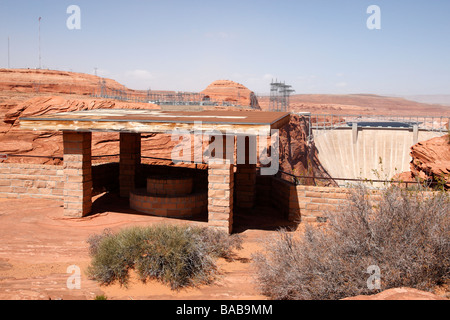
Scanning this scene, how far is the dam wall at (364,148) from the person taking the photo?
1496 inches

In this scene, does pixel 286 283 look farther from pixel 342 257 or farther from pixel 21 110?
pixel 21 110

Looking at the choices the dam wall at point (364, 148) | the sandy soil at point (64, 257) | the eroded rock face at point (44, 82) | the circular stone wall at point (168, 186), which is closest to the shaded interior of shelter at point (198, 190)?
the sandy soil at point (64, 257)

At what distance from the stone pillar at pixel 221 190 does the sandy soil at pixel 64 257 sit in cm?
80

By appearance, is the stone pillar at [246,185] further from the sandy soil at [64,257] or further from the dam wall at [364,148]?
the dam wall at [364,148]

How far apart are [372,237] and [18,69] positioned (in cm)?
6393

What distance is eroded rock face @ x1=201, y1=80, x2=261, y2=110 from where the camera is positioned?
2019 inches

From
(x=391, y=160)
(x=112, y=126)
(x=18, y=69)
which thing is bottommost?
(x=391, y=160)

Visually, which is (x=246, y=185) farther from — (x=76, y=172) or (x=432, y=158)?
(x=432, y=158)

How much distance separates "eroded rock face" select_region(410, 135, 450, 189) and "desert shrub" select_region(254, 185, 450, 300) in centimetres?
956

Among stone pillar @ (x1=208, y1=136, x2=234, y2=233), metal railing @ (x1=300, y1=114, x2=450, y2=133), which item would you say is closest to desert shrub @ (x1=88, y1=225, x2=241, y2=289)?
stone pillar @ (x1=208, y1=136, x2=234, y2=233)

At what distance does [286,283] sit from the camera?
17.4 feet
